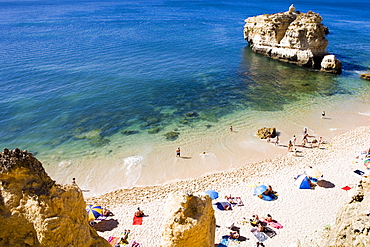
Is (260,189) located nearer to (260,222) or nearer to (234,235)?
(260,222)

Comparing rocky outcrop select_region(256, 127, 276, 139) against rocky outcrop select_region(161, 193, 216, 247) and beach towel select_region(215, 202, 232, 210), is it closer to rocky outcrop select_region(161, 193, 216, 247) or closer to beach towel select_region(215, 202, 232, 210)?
beach towel select_region(215, 202, 232, 210)

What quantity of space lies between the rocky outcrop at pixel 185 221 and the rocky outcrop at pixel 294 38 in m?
47.5

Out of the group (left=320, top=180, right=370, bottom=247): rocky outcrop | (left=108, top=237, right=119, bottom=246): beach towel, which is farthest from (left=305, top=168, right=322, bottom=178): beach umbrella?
(left=108, top=237, right=119, bottom=246): beach towel

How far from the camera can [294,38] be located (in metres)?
50.6

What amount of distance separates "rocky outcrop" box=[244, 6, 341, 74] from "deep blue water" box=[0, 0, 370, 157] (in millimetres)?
2052

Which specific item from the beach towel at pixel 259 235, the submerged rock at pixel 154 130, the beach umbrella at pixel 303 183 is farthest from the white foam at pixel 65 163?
the beach umbrella at pixel 303 183

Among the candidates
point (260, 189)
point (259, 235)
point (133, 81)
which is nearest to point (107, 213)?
point (259, 235)

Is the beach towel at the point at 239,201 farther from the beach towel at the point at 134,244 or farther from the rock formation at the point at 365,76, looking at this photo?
the rock formation at the point at 365,76

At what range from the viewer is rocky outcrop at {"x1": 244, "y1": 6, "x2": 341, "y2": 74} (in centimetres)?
4838

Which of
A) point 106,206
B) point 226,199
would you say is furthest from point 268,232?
point 106,206

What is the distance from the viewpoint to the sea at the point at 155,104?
25.3 metres

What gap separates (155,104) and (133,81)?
30.2 ft

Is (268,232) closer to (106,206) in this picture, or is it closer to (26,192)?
(106,206)

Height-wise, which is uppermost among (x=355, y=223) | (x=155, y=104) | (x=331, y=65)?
(x=331, y=65)
